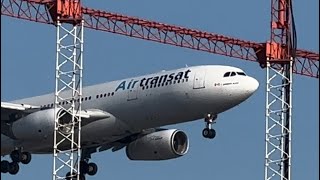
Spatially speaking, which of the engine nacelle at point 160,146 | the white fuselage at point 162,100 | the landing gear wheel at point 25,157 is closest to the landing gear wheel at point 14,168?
the landing gear wheel at point 25,157

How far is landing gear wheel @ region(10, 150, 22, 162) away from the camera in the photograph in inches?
3257

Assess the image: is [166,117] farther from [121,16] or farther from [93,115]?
[121,16]

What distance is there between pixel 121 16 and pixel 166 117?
46.2ft

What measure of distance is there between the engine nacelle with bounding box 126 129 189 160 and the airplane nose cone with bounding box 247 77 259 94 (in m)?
8.28

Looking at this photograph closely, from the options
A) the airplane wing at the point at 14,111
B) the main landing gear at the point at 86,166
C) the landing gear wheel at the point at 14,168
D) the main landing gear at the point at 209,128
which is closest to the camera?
the main landing gear at the point at 209,128

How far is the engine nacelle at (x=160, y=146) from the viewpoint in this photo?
87.8m

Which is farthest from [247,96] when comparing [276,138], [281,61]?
[281,61]

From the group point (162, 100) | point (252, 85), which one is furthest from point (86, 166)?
point (252, 85)

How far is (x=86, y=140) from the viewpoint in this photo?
279 ft

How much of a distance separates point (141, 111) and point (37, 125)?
711cm

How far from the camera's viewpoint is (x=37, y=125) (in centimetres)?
7962

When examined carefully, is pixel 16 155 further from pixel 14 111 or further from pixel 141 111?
pixel 141 111

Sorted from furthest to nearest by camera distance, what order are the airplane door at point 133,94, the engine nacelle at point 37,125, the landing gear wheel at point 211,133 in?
the airplane door at point 133,94 < the landing gear wheel at point 211,133 < the engine nacelle at point 37,125

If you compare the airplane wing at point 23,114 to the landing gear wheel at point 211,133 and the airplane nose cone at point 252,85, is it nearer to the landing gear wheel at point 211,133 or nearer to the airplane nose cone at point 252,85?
the landing gear wheel at point 211,133
